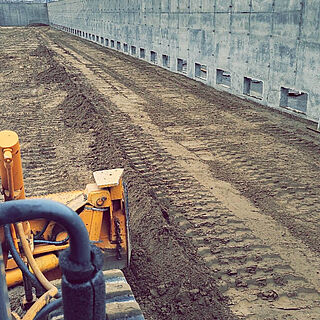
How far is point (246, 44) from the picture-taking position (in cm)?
1297

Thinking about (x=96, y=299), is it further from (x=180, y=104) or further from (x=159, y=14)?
(x=159, y=14)

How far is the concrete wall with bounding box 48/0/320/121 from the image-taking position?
10.4 metres

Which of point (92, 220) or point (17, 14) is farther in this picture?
point (17, 14)

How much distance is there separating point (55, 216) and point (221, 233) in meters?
4.17

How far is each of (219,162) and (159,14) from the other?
14.7 metres

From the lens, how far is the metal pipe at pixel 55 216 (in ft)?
4.00

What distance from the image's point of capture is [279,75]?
451 inches

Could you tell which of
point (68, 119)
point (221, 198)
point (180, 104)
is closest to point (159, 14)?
point (180, 104)

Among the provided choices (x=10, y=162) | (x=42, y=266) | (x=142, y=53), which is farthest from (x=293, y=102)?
(x=142, y=53)

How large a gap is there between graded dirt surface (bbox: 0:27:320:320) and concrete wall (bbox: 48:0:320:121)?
827mm

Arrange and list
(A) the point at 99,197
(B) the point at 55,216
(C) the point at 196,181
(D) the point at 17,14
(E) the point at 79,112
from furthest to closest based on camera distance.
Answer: (D) the point at 17,14 < (E) the point at 79,112 < (C) the point at 196,181 < (A) the point at 99,197 < (B) the point at 55,216

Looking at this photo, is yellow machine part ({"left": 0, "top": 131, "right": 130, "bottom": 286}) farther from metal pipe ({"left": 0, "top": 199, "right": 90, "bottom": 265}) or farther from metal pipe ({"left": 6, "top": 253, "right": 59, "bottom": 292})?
metal pipe ({"left": 0, "top": 199, "right": 90, "bottom": 265})

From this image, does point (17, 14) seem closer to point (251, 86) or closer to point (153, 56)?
point (153, 56)

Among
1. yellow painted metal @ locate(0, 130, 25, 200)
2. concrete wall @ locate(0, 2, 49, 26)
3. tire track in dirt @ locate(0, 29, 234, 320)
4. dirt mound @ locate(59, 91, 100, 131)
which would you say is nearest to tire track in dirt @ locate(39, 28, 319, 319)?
tire track in dirt @ locate(0, 29, 234, 320)
